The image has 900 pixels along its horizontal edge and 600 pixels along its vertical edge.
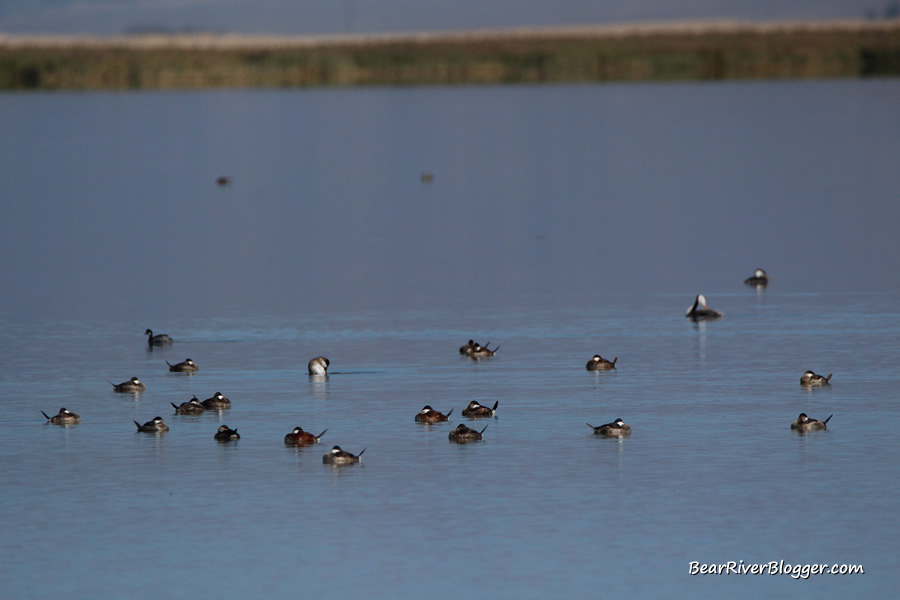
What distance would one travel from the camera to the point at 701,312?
2917cm

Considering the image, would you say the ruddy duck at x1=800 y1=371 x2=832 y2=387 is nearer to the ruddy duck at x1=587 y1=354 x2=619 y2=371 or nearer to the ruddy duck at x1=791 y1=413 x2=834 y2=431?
the ruddy duck at x1=791 y1=413 x2=834 y2=431

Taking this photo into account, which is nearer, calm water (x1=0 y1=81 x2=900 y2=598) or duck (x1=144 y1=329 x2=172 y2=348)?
calm water (x1=0 y1=81 x2=900 y2=598)

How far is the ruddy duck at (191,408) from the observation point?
2172 cm

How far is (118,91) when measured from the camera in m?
166

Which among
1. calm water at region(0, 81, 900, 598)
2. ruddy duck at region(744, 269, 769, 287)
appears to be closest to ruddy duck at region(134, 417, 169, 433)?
calm water at region(0, 81, 900, 598)

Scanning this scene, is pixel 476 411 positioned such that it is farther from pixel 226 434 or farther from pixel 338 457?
pixel 226 434

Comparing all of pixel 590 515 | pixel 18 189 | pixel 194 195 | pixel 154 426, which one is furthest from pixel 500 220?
pixel 590 515

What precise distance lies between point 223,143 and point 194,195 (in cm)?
2790

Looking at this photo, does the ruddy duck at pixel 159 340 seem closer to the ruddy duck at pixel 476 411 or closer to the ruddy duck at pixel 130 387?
the ruddy duck at pixel 130 387

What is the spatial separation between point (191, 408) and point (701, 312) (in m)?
10.7

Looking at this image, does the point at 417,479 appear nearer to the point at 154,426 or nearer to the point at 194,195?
the point at 154,426

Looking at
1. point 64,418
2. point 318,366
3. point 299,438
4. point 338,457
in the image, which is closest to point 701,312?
point 318,366

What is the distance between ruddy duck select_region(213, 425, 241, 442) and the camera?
20.0m

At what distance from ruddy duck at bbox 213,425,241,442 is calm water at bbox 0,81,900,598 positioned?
0.46 feet
